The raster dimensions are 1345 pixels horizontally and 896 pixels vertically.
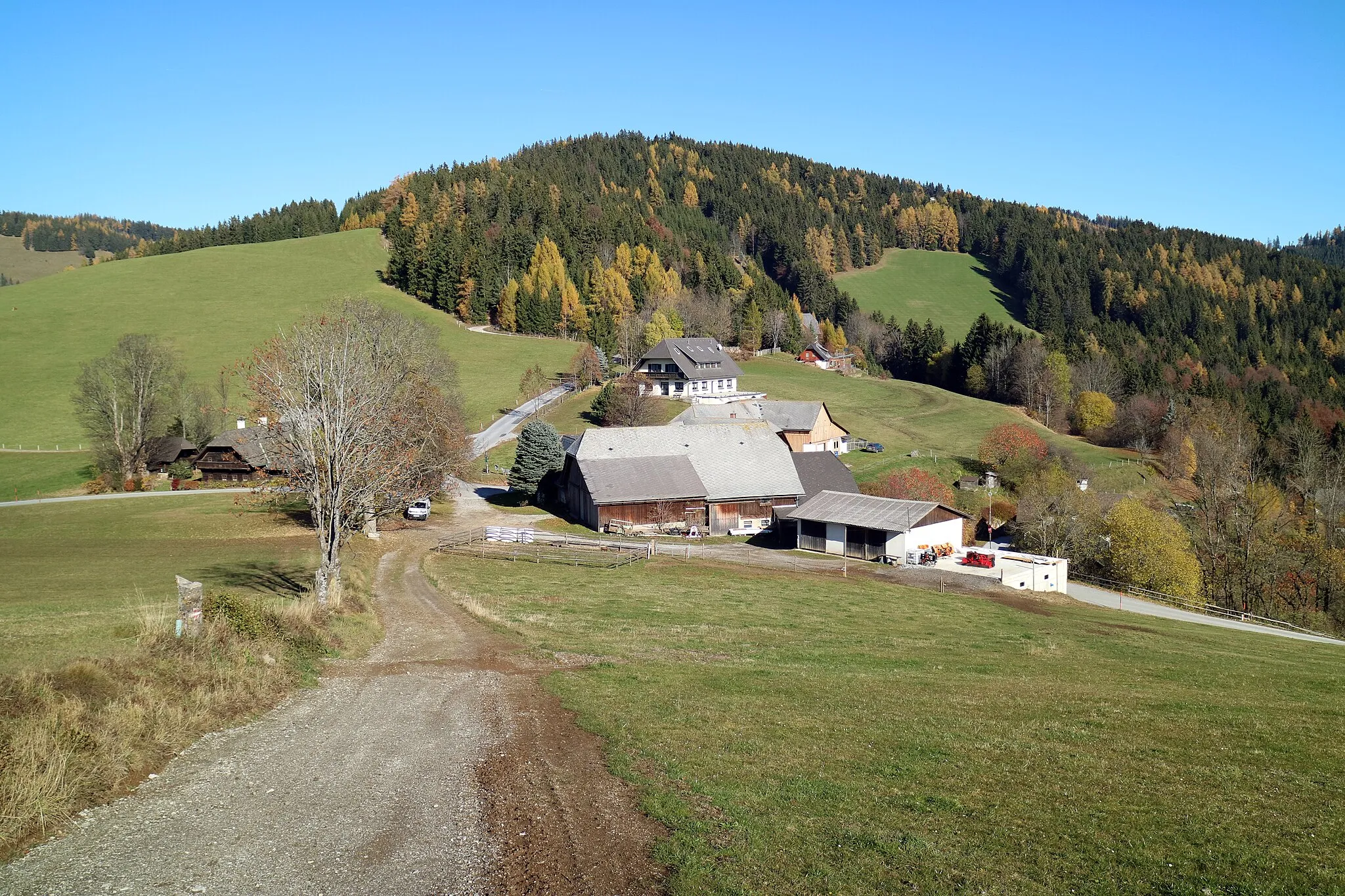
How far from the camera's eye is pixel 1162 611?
164 feet

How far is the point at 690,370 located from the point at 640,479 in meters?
44.3

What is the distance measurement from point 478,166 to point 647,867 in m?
178

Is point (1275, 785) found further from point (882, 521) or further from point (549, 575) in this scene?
point (882, 521)

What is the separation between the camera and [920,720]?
1702cm

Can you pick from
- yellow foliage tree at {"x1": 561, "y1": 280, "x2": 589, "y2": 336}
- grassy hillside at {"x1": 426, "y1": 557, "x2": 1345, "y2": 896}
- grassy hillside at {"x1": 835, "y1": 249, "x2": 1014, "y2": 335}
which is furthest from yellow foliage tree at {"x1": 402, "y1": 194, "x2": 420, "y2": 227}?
grassy hillside at {"x1": 426, "y1": 557, "x2": 1345, "y2": 896}

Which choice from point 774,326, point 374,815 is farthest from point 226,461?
point 774,326

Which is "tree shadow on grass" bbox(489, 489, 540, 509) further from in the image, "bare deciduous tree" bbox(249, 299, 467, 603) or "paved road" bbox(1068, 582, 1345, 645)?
"paved road" bbox(1068, 582, 1345, 645)

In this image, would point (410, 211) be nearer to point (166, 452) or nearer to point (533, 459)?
point (166, 452)

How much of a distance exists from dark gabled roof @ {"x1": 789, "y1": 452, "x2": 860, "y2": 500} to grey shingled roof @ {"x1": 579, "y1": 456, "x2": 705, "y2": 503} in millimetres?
9195

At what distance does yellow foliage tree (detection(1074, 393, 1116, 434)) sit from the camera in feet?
359

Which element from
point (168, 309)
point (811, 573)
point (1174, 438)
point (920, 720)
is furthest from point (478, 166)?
point (920, 720)

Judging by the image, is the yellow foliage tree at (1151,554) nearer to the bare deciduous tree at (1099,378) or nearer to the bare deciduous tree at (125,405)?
the bare deciduous tree at (1099,378)

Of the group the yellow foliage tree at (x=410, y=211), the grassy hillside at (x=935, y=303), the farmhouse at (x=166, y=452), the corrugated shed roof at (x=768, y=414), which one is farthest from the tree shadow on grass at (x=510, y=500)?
the grassy hillside at (x=935, y=303)

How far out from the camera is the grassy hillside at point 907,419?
85.5 metres
